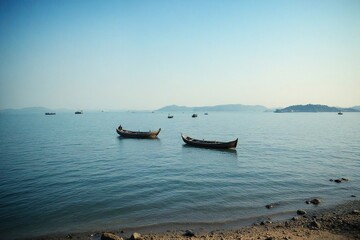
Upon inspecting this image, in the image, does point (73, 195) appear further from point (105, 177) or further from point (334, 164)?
point (334, 164)

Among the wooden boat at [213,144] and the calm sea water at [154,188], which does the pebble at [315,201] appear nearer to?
the calm sea water at [154,188]

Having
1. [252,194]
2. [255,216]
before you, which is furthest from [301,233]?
[252,194]

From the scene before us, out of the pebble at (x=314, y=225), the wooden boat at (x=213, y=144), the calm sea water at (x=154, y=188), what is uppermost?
the wooden boat at (x=213, y=144)

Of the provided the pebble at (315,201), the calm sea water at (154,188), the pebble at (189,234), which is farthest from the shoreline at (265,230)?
the pebble at (315,201)

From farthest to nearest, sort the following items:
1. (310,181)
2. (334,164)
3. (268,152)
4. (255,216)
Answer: (268,152)
(334,164)
(310,181)
(255,216)

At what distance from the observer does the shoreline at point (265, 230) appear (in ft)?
42.9

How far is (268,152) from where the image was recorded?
137 ft

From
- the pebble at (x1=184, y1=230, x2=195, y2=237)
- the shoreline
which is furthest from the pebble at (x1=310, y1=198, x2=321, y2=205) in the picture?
the pebble at (x1=184, y1=230, x2=195, y2=237)

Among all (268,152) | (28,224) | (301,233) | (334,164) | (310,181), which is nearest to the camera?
(301,233)

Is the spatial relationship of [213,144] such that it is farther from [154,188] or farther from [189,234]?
[189,234]

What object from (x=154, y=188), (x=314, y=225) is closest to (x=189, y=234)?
(x=314, y=225)

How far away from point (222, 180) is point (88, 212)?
13.4 metres

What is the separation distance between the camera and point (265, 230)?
14.0 meters

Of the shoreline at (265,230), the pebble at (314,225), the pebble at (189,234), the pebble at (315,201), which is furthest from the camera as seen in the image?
the pebble at (315,201)
